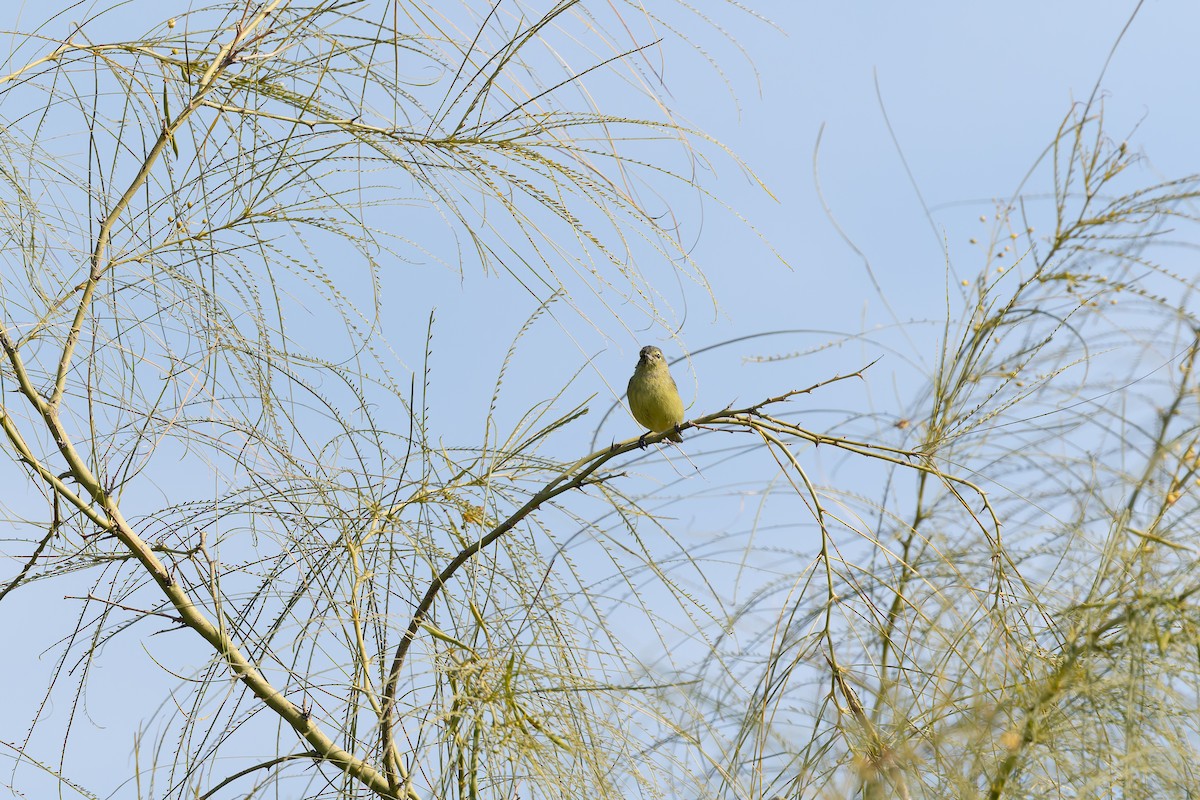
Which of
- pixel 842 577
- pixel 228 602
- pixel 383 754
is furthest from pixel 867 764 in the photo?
pixel 228 602

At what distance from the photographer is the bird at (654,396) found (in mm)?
5270

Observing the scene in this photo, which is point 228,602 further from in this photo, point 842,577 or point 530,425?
point 842,577

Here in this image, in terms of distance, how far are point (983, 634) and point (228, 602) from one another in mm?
1637

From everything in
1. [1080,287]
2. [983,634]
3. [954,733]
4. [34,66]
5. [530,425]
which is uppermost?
[34,66]

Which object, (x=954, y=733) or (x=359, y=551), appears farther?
(x=359, y=551)

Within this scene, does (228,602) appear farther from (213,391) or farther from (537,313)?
(537,313)

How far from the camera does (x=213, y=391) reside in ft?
10.0

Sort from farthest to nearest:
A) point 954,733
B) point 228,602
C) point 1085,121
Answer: point 1085,121 < point 228,602 < point 954,733

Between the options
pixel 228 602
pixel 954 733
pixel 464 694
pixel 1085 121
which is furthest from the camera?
pixel 1085 121

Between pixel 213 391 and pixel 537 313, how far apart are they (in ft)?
2.63

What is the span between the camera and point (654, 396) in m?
5.26

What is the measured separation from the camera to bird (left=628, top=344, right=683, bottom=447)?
5270 millimetres

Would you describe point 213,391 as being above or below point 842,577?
above

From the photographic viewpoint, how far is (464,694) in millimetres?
2600
